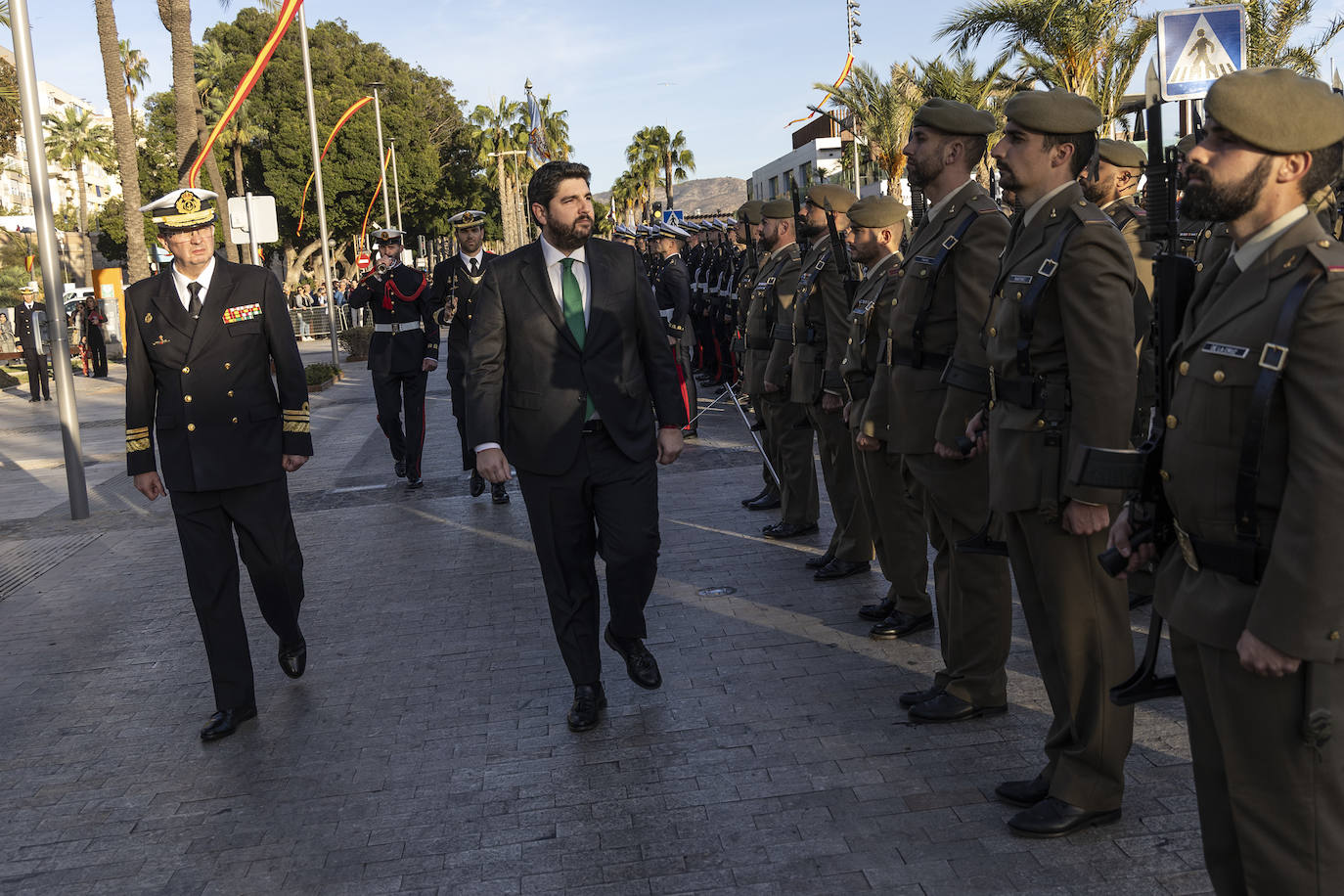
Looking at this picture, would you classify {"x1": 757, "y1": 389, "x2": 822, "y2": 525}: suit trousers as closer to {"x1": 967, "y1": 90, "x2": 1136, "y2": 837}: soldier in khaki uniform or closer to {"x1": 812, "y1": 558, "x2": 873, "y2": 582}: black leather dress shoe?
{"x1": 812, "y1": 558, "x2": 873, "y2": 582}: black leather dress shoe

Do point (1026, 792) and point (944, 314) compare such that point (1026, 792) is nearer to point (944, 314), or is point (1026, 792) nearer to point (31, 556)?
point (944, 314)

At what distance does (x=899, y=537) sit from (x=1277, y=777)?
3.39m

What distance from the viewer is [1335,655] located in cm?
245

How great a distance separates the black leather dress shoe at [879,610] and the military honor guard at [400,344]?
5.81 m

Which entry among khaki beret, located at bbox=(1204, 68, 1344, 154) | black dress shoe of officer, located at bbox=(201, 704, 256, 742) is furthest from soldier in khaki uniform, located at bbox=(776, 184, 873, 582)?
khaki beret, located at bbox=(1204, 68, 1344, 154)

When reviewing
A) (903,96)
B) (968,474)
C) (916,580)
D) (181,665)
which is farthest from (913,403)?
(903,96)

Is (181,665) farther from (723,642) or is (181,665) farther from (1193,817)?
(1193,817)

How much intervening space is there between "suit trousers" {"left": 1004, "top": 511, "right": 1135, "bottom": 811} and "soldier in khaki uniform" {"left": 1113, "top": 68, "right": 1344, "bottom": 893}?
3.45 feet

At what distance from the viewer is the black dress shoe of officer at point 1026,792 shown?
3.97 metres

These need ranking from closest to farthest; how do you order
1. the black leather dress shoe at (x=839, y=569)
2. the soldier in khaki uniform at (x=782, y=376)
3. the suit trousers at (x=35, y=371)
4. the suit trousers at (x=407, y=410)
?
1. the black leather dress shoe at (x=839, y=569)
2. the soldier in khaki uniform at (x=782, y=376)
3. the suit trousers at (x=407, y=410)
4. the suit trousers at (x=35, y=371)

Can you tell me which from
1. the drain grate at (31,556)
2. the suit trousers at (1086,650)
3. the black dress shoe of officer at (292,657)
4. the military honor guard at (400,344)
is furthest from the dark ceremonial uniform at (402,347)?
the suit trousers at (1086,650)

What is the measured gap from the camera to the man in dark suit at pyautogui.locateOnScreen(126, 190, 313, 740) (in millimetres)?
5223

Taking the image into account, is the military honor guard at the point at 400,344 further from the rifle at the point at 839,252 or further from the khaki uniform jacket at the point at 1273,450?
the khaki uniform jacket at the point at 1273,450

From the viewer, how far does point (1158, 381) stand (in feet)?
9.42
